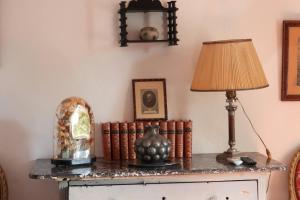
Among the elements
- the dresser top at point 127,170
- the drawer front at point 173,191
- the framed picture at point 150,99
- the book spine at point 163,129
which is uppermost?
the framed picture at point 150,99

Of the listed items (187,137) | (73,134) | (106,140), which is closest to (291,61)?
(187,137)

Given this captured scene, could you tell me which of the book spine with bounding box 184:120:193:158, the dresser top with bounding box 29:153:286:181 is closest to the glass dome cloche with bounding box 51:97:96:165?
the dresser top with bounding box 29:153:286:181

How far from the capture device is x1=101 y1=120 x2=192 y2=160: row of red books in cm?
245

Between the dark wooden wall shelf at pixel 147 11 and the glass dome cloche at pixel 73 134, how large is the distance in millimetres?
445

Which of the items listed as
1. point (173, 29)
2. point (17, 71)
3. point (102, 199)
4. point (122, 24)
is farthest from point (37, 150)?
point (173, 29)

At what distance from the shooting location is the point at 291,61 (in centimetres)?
262

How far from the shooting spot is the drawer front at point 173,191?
84.0 inches

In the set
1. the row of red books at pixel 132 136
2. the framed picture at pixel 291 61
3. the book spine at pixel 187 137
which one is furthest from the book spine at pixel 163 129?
the framed picture at pixel 291 61

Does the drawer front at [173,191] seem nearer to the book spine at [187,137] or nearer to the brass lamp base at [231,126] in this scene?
the brass lamp base at [231,126]

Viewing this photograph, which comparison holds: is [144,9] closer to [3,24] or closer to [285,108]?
[3,24]

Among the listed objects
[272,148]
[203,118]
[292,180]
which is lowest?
[292,180]

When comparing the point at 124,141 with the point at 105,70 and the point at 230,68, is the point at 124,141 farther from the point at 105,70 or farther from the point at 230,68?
the point at 230,68

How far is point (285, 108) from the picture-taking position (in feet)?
8.71

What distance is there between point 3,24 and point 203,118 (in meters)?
1.14
